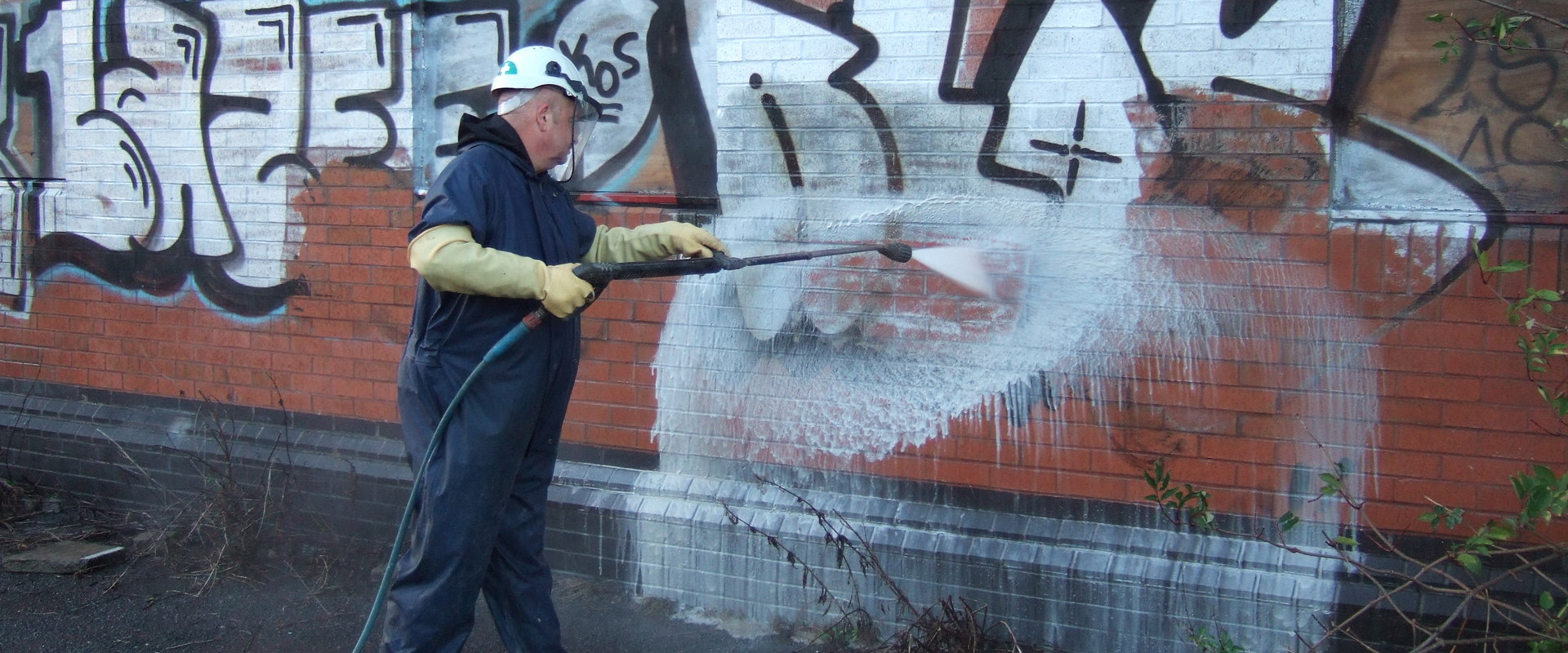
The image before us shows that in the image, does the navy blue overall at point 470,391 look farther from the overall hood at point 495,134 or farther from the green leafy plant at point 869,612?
the green leafy plant at point 869,612

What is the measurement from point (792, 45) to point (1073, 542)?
6.51 feet

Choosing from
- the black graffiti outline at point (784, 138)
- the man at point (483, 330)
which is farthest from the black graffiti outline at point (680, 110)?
the man at point (483, 330)

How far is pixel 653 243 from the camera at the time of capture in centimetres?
355

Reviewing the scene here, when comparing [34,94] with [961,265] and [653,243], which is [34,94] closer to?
[653,243]

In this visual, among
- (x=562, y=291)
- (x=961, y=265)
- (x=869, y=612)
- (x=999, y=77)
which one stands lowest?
(x=869, y=612)

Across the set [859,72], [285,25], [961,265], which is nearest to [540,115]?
[859,72]

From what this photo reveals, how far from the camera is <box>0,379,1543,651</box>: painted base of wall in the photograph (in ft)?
12.3

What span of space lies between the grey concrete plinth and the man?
7.98 feet

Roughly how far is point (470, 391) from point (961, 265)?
5.69 ft

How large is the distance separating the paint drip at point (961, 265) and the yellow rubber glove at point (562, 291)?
4.68 ft

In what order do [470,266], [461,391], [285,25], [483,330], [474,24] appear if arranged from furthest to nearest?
[285,25], [474,24], [483,330], [461,391], [470,266]

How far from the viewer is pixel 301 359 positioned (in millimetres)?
5207

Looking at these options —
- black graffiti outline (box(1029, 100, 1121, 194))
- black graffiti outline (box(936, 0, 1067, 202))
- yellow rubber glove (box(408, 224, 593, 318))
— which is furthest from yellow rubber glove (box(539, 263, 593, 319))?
black graffiti outline (box(1029, 100, 1121, 194))

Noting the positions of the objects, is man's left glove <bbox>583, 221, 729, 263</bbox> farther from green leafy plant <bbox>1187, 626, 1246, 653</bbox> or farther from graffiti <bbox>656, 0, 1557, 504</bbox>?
green leafy plant <bbox>1187, 626, 1246, 653</bbox>
